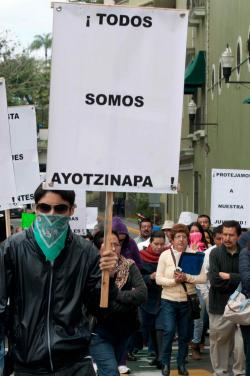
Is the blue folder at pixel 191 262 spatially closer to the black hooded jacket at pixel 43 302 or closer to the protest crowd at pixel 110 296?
the protest crowd at pixel 110 296

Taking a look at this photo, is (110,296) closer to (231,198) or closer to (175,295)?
(175,295)

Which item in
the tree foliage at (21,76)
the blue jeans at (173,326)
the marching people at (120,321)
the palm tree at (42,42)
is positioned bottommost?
the blue jeans at (173,326)

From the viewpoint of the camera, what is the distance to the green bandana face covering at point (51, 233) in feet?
18.6

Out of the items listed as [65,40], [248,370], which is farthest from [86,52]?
[248,370]

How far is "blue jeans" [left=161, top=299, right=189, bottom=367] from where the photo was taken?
12727 mm

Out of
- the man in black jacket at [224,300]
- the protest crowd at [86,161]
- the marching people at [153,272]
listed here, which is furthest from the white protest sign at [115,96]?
the marching people at [153,272]

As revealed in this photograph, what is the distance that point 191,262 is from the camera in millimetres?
12750

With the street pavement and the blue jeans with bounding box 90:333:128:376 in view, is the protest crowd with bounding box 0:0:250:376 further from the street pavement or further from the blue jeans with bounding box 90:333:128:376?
the street pavement

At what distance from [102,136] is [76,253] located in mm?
868

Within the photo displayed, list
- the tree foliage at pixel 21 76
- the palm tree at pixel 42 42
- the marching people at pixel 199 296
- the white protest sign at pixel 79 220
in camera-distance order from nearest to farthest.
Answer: the marching people at pixel 199 296
the white protest sign at pixel 79 220
the tree foliage at pixel 21 76
the palm tree at pixel 42 42

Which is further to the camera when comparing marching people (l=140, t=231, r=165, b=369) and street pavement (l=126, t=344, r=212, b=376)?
marching people (l=140, t=231, r=165, b=369)

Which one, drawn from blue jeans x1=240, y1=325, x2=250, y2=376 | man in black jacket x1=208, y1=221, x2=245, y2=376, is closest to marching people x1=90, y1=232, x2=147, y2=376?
blue jeans x1=240, y1=325, x2=250, y2=376

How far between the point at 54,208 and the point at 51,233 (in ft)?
0.79

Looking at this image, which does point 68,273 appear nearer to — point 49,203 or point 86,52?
point 49,203
